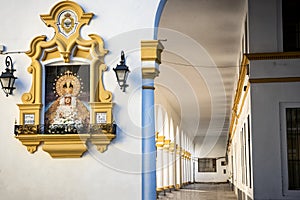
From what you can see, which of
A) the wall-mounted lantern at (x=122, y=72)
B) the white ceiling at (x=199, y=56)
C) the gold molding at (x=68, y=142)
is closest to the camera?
the wall-mounted lantern at (x=122, y=72)

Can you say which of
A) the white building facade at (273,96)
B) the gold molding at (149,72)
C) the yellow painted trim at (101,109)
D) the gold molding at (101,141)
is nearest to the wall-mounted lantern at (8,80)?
the yellow painted trim at (101,109)

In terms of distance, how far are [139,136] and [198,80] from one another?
13080mm

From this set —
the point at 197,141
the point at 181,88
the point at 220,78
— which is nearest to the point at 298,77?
the point at 220,78

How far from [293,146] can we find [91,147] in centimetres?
444

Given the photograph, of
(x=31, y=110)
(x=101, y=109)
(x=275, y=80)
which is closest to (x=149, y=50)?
(x=101, y=109)

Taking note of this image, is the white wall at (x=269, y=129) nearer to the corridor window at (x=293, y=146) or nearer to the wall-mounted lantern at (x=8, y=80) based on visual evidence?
the corridor window at (x=293, y=146)

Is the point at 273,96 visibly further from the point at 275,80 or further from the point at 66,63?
the point at 66,63

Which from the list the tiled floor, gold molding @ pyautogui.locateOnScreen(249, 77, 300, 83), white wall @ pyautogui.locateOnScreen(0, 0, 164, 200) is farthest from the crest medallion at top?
the tiled floor

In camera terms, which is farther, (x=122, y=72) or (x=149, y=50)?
(x=149, y=50)

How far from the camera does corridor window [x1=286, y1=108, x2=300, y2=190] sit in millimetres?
10297

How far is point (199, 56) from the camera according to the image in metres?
16.9

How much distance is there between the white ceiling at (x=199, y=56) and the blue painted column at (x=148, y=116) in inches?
167

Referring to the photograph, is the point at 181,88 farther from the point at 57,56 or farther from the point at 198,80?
the point at 57,56

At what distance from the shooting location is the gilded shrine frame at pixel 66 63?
25.1 ft
